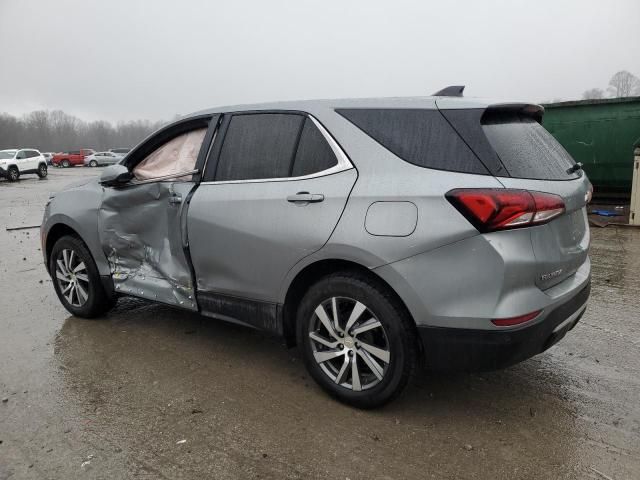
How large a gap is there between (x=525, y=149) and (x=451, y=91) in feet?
2.26

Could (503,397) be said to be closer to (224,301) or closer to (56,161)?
(224,301)

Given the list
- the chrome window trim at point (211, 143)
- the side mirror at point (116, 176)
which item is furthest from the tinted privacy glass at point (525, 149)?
the side mirror at point (116, 176)

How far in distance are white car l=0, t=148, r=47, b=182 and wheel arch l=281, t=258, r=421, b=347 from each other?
30147 millimetres

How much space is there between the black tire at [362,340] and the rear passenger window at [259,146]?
2.66 ft

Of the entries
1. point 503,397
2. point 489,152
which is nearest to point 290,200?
point 489,152

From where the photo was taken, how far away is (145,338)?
159 inches

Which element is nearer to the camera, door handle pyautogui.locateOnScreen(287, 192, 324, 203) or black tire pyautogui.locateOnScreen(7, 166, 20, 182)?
door handle pyautogui.locateOnScreen(287, 192, 324, 203)

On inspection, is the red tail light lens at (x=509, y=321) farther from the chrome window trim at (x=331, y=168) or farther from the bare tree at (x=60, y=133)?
the bare tree at (x=60, y=133)

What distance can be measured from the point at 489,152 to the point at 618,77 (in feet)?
277

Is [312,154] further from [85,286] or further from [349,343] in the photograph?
[85,286]

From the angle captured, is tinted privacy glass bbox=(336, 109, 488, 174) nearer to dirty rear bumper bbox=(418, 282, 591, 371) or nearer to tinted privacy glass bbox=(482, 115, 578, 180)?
tinted privacy glass bbox=(482, 115, 578, 180)

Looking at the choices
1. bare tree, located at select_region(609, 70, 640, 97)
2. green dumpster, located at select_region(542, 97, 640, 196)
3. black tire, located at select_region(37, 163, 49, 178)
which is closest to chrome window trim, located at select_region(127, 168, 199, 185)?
green dumpster, located at select_region(542, 97, 640, 196)

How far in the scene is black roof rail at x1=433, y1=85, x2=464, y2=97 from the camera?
305 centimetres

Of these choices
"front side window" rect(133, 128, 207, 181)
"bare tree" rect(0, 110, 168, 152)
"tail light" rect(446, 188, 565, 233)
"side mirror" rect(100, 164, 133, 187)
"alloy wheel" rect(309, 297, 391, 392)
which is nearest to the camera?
"tail light" rect(446, 188, 565, 233)
